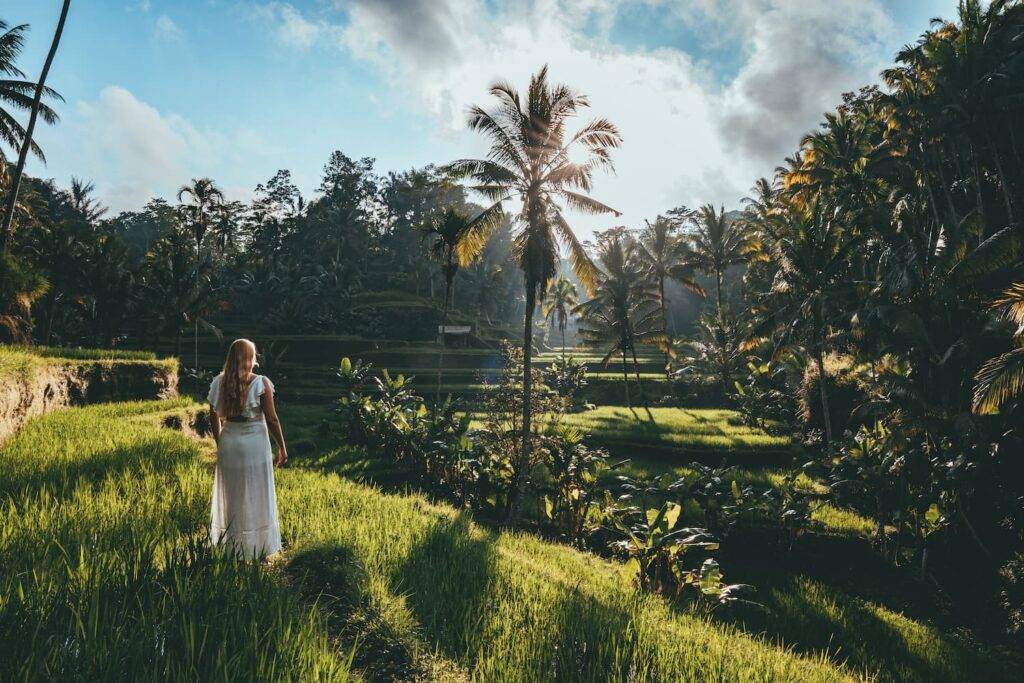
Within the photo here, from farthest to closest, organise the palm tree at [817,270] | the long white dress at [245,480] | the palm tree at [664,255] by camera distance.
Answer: the palm tree at [664,255]
the palm tree at [817,270]
the long white dress at [245,480]

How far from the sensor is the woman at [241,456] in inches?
162

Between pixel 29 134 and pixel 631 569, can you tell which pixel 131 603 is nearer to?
pixel 631 569

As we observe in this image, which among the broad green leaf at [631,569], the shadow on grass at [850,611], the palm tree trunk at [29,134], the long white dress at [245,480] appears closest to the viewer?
the long white dress at [245,480]

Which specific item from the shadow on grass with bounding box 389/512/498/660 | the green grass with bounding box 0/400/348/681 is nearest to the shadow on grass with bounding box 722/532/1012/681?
the shadow on grass with bounding box 389/512/498/660

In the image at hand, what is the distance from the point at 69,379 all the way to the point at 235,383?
9037mm

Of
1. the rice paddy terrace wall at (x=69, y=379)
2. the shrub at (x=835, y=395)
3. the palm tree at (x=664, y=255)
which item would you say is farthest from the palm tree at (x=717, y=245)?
the rice paddy terrace wall at (x=69, y=379)

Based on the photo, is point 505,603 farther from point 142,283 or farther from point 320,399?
point 142,283

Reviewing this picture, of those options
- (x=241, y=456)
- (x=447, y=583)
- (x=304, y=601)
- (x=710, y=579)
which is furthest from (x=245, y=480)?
(x=710, y=579)

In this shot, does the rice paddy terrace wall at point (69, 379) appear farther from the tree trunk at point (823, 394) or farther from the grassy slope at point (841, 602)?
the tree trunk at point (823, 394)

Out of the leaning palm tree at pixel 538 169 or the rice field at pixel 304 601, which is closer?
the rice field at pixel 304 601

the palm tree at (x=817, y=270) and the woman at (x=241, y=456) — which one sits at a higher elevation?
the palm tree at (x=817, y=270)

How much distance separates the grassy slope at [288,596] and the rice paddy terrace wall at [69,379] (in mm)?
1663

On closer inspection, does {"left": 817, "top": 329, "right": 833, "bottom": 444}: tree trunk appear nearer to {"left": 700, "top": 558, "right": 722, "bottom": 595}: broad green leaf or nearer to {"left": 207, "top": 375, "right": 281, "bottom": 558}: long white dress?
{"left": 700, "top": 558, "right": 722, "bottom": 595}: broad green leaf

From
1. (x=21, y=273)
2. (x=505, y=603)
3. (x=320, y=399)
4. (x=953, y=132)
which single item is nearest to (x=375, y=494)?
(x=505, y=603)
